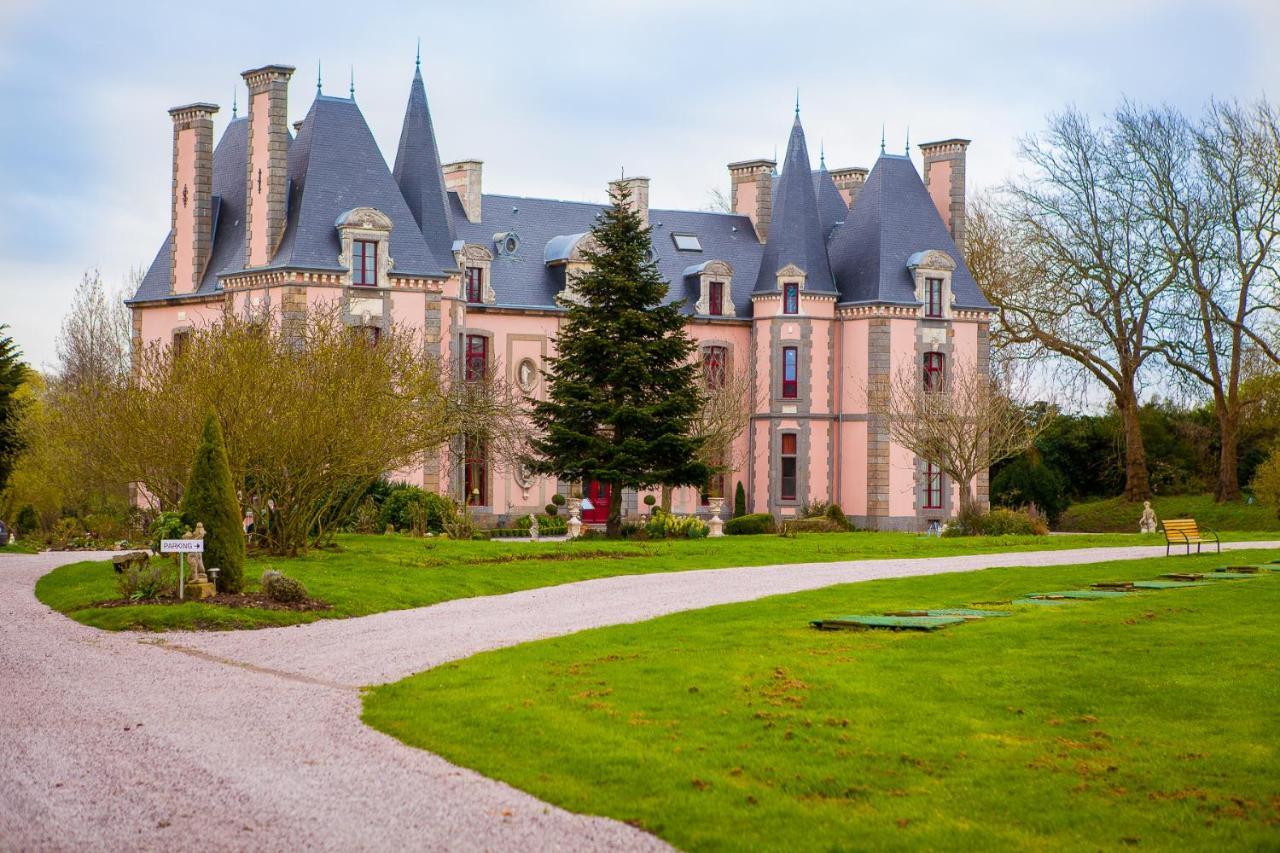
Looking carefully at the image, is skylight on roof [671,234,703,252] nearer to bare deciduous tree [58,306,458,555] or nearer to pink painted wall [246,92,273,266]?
pink painted wall [246,92,273,266]

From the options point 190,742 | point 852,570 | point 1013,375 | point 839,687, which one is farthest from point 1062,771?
point 1013,375

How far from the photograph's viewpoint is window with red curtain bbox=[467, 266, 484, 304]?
43.3 metres

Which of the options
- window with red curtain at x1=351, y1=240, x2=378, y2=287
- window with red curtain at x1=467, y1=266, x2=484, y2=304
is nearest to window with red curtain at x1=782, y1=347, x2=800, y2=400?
window with red curtain at x1=467, y1=266, x2=484, y2=304

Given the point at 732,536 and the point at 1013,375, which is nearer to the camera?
the point at 732,536

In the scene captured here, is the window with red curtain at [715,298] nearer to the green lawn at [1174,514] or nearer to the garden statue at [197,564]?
the green lawn at [1174,514]

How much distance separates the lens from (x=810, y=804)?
8.75m

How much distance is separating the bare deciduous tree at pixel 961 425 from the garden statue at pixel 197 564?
873 inches

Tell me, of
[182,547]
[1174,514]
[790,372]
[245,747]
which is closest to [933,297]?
[790,372]

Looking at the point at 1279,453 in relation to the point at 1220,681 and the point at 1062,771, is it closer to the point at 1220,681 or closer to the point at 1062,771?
the point at 1220,681

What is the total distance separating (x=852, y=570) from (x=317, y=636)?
11395 millimetres

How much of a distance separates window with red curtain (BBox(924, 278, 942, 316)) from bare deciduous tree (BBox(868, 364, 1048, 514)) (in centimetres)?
284

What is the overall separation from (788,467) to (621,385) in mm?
14072

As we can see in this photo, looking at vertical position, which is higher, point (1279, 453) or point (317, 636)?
point (1279, 453)

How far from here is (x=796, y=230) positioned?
46000 mm
